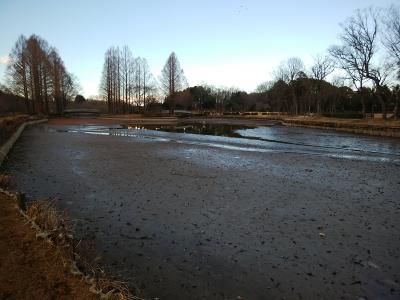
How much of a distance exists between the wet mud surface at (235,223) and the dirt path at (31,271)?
3.21 ft

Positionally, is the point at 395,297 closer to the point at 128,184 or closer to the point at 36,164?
the point at 128,184

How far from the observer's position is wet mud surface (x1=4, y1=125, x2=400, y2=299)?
4.57 meters

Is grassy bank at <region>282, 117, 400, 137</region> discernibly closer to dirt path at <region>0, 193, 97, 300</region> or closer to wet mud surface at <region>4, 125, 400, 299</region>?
wet mud surface at <region>4, 125, 400, 299</region>

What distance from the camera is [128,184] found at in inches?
398

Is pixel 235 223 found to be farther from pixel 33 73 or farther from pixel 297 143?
pixel 33 73

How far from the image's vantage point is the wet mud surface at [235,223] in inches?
180

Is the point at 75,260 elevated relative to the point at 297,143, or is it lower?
elevated

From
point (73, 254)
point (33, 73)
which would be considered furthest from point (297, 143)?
point (33, 73)

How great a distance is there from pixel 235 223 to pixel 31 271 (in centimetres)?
408

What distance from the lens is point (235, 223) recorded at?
687cm

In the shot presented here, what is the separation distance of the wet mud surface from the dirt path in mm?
980

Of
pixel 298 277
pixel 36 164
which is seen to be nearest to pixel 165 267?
pixel 298 277

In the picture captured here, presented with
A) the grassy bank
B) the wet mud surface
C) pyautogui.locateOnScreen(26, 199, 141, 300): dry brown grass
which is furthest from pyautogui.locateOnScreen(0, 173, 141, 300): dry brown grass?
the grassy bank

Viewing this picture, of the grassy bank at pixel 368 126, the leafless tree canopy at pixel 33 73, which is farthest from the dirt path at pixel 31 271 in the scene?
the leafless tree canopy at pixel 33 73
